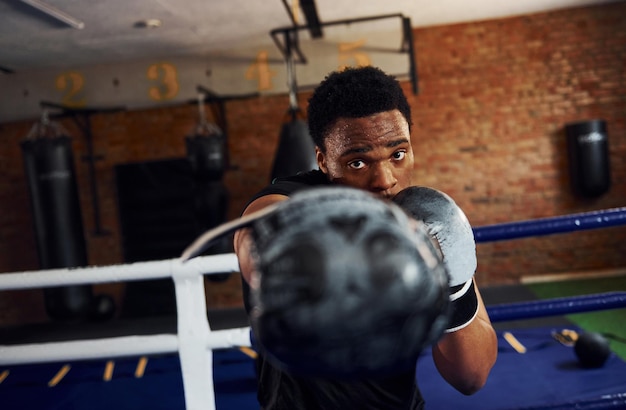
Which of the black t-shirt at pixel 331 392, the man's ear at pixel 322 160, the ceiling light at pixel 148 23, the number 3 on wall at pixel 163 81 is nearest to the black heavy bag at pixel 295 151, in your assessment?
the ceiling light at pixel 148 23

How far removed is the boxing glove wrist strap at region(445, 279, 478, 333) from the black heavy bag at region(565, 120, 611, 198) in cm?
503

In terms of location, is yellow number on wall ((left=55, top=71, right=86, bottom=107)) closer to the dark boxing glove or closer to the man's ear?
the man's ear

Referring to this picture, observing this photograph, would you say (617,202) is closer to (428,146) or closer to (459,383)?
(428,146)

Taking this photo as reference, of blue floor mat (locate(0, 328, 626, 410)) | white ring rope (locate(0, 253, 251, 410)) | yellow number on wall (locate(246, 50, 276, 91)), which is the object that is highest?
yellow number on wall (locate(246, 50, 276, 91))

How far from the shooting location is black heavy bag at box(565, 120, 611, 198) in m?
5.05

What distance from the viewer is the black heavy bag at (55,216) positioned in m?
4.87

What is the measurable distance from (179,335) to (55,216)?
4.06 m

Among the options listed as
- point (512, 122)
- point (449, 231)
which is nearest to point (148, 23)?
point (512, 122)

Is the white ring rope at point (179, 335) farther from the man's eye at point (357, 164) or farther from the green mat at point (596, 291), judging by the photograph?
the green mat at point (596, 291)

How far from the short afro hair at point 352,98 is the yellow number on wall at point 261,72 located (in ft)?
15.1

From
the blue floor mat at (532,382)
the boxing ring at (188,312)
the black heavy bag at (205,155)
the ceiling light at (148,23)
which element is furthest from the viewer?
the black heavy bag at (205,155)

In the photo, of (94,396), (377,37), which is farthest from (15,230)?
(377,37)

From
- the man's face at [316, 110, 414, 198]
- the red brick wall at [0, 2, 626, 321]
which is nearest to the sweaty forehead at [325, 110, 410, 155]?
the man's face at [316, 110, 414, 198]

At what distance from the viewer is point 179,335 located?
1503 millimetres
